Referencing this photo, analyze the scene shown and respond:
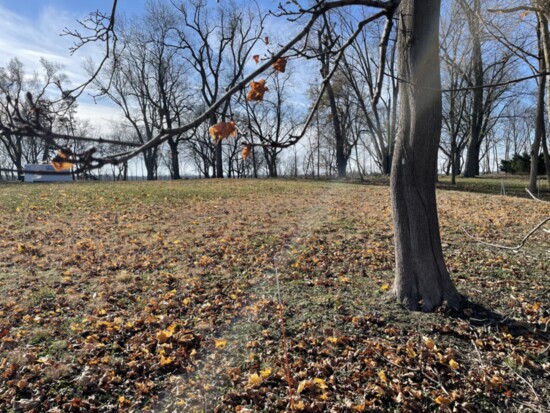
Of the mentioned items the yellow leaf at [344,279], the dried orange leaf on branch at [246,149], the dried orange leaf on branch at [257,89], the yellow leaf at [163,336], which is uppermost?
the dried orange leaf on branch at [257,89]

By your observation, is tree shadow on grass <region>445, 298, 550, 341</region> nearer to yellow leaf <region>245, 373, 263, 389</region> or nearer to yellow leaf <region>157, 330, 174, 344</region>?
yellow leaf <region>245, 373, 263, 389</region>

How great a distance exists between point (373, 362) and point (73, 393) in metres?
2.37

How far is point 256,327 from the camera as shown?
3525 millimetres

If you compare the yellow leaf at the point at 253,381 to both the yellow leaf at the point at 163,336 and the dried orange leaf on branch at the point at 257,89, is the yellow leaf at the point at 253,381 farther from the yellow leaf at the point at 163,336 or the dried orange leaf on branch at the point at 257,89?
the dried orange leaf on branch at the point at 257,89

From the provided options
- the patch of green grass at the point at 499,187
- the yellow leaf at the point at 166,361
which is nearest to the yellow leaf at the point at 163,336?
the yellow leaf at the point at 166,361

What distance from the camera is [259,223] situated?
26.1 feet

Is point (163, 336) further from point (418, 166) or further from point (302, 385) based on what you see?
point (418, 166)

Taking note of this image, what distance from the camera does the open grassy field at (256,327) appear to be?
8.64ft

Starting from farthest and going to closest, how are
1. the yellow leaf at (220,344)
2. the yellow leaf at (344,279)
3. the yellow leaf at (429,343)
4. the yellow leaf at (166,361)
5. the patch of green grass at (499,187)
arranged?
the patch of green grass at (499,187) → the yellow leaf at (344,279) → the yellow leaf at (220,344) → the yellow leaf at (429,343) → the yellow leaf at (166,361)

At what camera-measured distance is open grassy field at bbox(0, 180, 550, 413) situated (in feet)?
8.64

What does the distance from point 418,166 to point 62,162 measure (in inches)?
121

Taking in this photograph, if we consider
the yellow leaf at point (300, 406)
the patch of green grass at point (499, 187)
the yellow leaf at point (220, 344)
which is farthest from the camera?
the patch of green grass at point (499, 187)

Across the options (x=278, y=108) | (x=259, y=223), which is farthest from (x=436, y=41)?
(x=278, y=108)

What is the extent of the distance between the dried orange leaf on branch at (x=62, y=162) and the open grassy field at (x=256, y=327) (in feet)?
6.73
